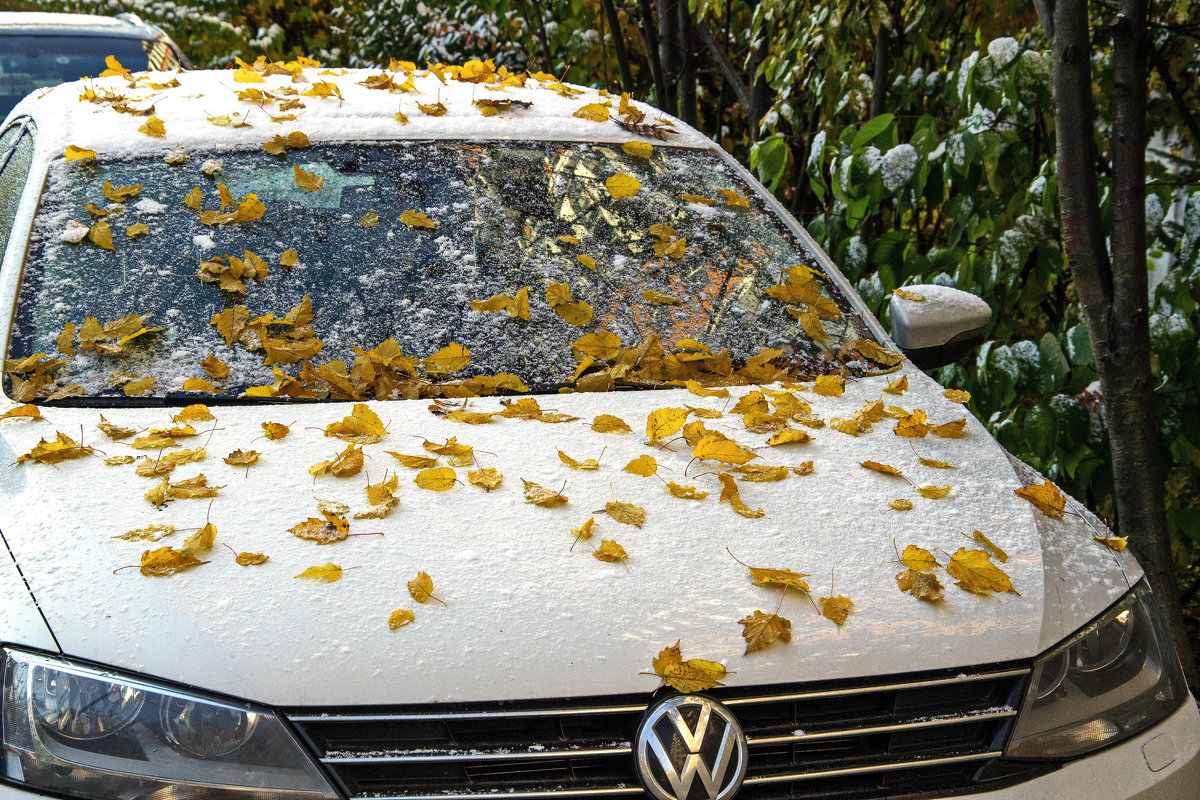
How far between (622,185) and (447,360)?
2.77 feet

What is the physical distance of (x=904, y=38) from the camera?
5.52 metres

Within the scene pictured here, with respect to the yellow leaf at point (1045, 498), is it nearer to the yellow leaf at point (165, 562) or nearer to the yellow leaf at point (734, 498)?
the yellow leaf at point (734, 498)

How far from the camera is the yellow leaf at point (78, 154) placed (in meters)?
2.86

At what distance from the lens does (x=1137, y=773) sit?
1.87 metres

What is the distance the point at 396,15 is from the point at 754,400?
8.66 meters

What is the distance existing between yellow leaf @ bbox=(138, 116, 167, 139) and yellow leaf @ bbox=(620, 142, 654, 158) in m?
1.19

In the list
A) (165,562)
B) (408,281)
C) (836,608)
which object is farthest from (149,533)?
(836,608)

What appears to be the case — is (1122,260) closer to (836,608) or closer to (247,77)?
(836,608)

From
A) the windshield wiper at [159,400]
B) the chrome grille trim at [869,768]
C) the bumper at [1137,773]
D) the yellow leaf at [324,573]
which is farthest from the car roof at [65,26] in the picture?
the bumper at [1137,773]

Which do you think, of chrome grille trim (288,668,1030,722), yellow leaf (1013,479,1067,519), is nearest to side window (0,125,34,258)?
chrome grille trim (288,668,1030,722)

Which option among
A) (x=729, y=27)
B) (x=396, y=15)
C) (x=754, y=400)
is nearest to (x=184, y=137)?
(x=754, y=400)

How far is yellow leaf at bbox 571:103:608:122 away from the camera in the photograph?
330 centimetres

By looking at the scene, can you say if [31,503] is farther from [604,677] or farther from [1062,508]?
[1062,508]

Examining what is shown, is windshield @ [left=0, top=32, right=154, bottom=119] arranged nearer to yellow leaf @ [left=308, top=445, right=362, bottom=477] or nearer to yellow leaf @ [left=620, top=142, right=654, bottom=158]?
yellow leaf @ [left=620, top=142, right=654, bottom=158]
